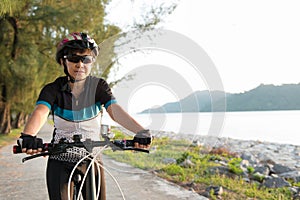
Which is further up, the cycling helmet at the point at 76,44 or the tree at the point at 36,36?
the tree at the point at 36,36

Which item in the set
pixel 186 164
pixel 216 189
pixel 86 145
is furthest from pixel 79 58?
pixel 186 164

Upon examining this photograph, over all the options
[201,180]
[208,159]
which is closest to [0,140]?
[208,159]

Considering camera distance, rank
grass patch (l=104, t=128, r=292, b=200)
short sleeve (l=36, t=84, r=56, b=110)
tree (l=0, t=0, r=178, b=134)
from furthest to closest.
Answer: tree (l=0, t=0, r=178, b=134) → grass patch (l=104, t=128, r=292, b=200) → short sleeve (l=36, t=84, r=56, b=110)

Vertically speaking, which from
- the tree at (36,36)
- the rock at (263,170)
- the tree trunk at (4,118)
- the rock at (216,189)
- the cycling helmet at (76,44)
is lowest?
the rock at (263,170)

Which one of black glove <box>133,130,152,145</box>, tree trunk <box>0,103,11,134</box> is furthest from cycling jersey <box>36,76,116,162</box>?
tree trunk <box>0,103,11,134</box>

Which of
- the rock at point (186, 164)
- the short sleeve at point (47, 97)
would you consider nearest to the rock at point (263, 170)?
the rock at point (186, 164)

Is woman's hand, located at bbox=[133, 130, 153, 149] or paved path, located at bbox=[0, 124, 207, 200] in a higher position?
woman's hand, located at bbox=[133, 130, 153, 149]

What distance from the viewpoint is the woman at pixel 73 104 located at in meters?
2.27

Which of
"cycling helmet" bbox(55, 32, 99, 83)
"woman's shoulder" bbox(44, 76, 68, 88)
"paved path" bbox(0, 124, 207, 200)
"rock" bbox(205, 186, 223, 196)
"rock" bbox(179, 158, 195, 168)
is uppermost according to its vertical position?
"cycling helmet" bbox(55, 32, 99, 83)

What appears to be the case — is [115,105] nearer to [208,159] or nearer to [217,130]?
[217,130]

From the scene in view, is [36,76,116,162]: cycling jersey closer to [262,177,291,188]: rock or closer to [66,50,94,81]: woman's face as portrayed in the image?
[66,50,94,81]: woman's face

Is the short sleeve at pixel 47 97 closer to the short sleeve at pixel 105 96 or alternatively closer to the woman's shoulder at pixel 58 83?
the woman's shoulder at pixel 58 83

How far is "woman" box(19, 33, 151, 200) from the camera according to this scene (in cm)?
227

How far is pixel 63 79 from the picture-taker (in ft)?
8.05
